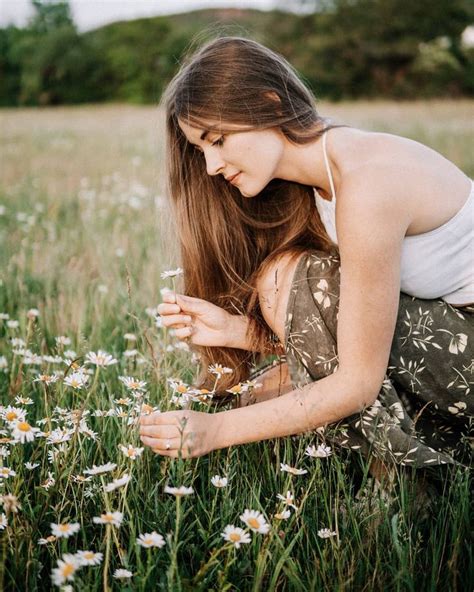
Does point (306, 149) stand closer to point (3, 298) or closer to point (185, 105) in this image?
point (185, 105)

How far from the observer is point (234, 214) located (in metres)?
2.38

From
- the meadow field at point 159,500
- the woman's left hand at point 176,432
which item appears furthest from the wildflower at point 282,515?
the woman's left hand at point 176,432

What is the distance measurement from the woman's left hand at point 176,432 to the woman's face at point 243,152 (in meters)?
0.76

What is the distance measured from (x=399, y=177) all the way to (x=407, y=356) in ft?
1.71

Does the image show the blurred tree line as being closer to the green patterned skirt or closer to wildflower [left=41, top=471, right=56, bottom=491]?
the green patterned skirt

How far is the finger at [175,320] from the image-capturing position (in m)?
2.12

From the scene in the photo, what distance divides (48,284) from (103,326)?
1.96ft

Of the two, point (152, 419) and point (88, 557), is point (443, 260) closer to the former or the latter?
point (152, 419)

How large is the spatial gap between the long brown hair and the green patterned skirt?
11.3 inches

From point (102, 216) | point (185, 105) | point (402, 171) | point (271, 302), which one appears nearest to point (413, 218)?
point (402, 171)

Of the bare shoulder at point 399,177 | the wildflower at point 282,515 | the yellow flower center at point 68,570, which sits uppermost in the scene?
the bare shoulder at point 399,177

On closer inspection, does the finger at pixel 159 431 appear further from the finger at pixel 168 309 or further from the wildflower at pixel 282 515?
the finger at pixel 168 309

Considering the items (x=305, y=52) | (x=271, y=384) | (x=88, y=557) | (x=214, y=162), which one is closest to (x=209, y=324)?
(x=271, y=384)

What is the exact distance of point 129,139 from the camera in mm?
10062
